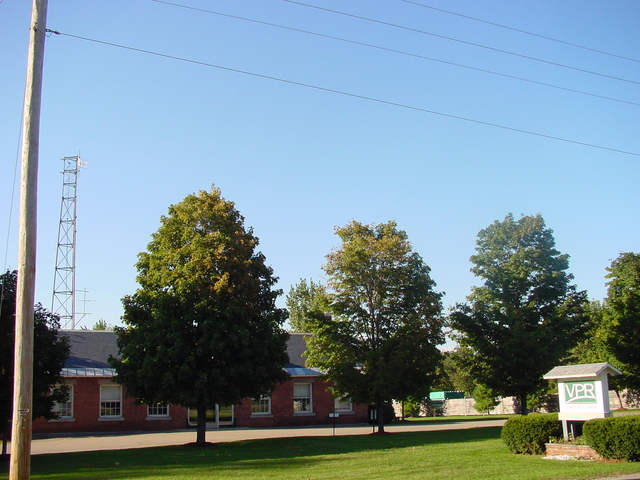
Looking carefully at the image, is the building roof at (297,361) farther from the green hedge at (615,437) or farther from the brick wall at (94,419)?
the green hedge at (615,437)

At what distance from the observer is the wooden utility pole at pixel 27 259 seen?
9336 millimetres

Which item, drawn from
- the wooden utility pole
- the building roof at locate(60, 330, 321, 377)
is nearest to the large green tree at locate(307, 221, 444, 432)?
the building roof at locate(60, 330, 321, 377)

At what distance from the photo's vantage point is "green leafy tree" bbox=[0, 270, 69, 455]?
18.8m

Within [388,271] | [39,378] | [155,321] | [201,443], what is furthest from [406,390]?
[39,378]

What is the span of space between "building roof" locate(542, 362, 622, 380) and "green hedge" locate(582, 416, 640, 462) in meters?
1.42

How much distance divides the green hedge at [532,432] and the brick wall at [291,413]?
64.1ft

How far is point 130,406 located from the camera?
35281 mm

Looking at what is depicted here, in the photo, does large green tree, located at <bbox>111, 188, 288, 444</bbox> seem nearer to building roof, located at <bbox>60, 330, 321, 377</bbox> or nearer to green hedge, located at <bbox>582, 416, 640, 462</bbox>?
building roof, located at <bbox>60, 330, 321, 377</bbox>

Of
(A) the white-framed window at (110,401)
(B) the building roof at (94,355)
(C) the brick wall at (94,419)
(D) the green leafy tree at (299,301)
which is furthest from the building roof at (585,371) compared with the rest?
(D) the green leafy tree at (299,301)

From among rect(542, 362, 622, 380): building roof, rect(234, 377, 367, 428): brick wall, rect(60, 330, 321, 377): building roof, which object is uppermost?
rect(60, 330, 321, 377): building roof

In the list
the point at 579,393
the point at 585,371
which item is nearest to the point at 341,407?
the point at 579,393

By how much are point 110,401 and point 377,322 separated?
1639 cm

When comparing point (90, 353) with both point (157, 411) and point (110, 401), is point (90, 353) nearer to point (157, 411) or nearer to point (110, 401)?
point (110, 401)

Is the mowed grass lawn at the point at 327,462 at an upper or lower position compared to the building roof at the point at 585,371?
lower
